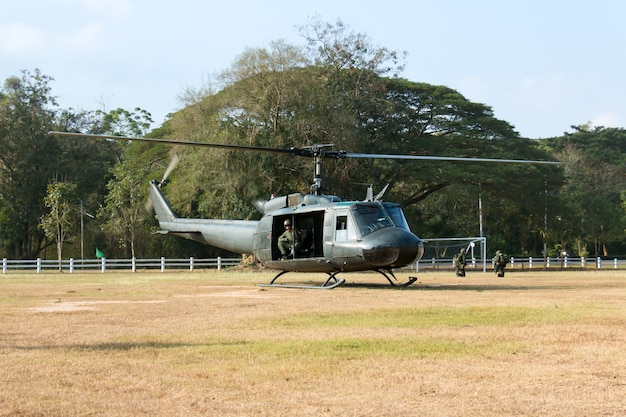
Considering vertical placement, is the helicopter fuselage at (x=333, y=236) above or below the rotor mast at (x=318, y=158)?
below

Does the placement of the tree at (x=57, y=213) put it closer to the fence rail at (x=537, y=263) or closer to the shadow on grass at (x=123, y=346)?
the fence rail at (x=537, y=263)

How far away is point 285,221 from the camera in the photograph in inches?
796

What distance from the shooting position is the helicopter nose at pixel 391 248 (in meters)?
17.6

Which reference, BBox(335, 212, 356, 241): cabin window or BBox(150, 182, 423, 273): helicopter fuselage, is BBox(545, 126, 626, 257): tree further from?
BBox(335, 212, 356, 241): cabin window

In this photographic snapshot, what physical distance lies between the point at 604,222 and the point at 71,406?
59.8 meters

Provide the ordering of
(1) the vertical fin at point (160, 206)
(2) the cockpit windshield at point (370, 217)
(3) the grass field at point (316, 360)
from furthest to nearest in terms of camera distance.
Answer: (1) the vertical fin at point (160, 206)
(2) the cockpit windshield at point (370, 217)
(3) the grass field at point (316, 360)

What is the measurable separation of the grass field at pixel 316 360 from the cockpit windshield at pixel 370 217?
14.2 ft

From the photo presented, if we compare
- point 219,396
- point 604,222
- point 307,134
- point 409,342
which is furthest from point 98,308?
point 604,222

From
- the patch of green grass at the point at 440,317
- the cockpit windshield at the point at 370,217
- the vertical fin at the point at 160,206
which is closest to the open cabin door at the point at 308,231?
the cockpit windshield at the point at 370,217

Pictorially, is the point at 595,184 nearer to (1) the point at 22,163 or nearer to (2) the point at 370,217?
(1) the point at 22,163

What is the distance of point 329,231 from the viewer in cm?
1906

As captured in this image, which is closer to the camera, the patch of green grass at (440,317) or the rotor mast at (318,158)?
the patch of green grass at (440,317)

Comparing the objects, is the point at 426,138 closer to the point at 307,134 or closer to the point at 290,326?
the point at 307,134

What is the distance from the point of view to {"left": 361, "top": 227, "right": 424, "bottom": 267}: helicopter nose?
1762 centimetres
